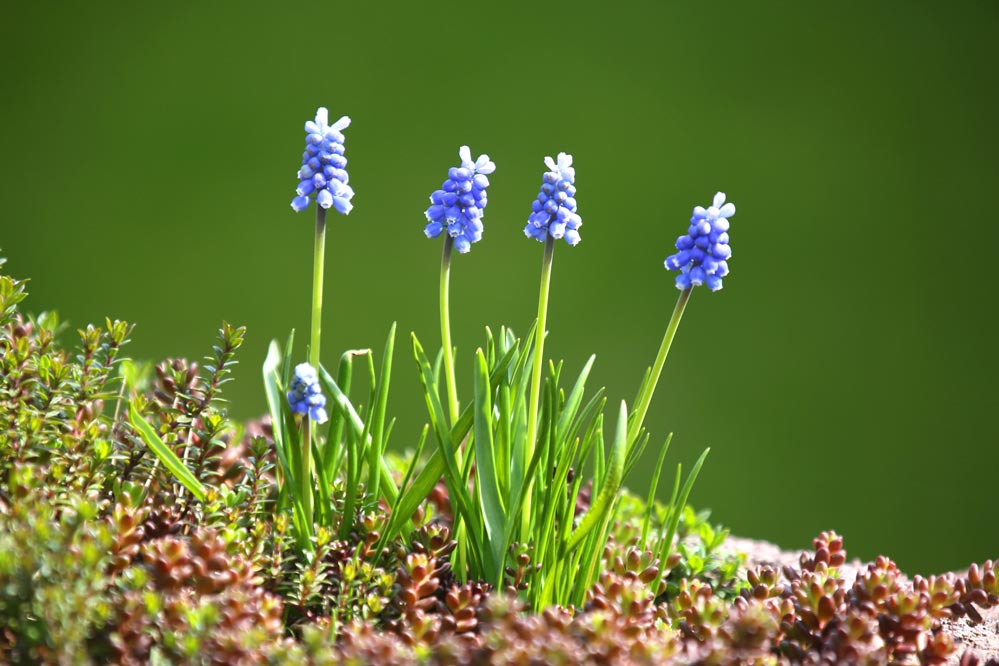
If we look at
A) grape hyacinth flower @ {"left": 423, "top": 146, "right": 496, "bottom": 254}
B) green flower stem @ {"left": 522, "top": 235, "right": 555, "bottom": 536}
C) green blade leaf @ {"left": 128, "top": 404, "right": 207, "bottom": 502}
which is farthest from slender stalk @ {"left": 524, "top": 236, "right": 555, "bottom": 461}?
green blade leaf @ {"left": 128, "top": 404, "right": 207, "bottom": 502}

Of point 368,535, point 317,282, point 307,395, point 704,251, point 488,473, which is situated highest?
point 704,251

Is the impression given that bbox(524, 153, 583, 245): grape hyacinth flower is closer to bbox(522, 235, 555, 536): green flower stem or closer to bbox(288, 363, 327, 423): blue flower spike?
bbox(522, 235, 555, 536): green flower stem

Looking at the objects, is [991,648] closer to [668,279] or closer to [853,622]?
[853,622]

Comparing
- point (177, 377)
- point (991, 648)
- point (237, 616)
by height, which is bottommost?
point (991, 648)

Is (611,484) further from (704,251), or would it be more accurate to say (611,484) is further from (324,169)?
(324,169)

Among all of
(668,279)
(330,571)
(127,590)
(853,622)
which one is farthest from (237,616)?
(668,279)

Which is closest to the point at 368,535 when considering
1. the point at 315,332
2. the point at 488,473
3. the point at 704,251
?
the point at 488,473

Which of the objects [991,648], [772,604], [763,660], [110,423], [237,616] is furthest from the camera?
[110,423]
